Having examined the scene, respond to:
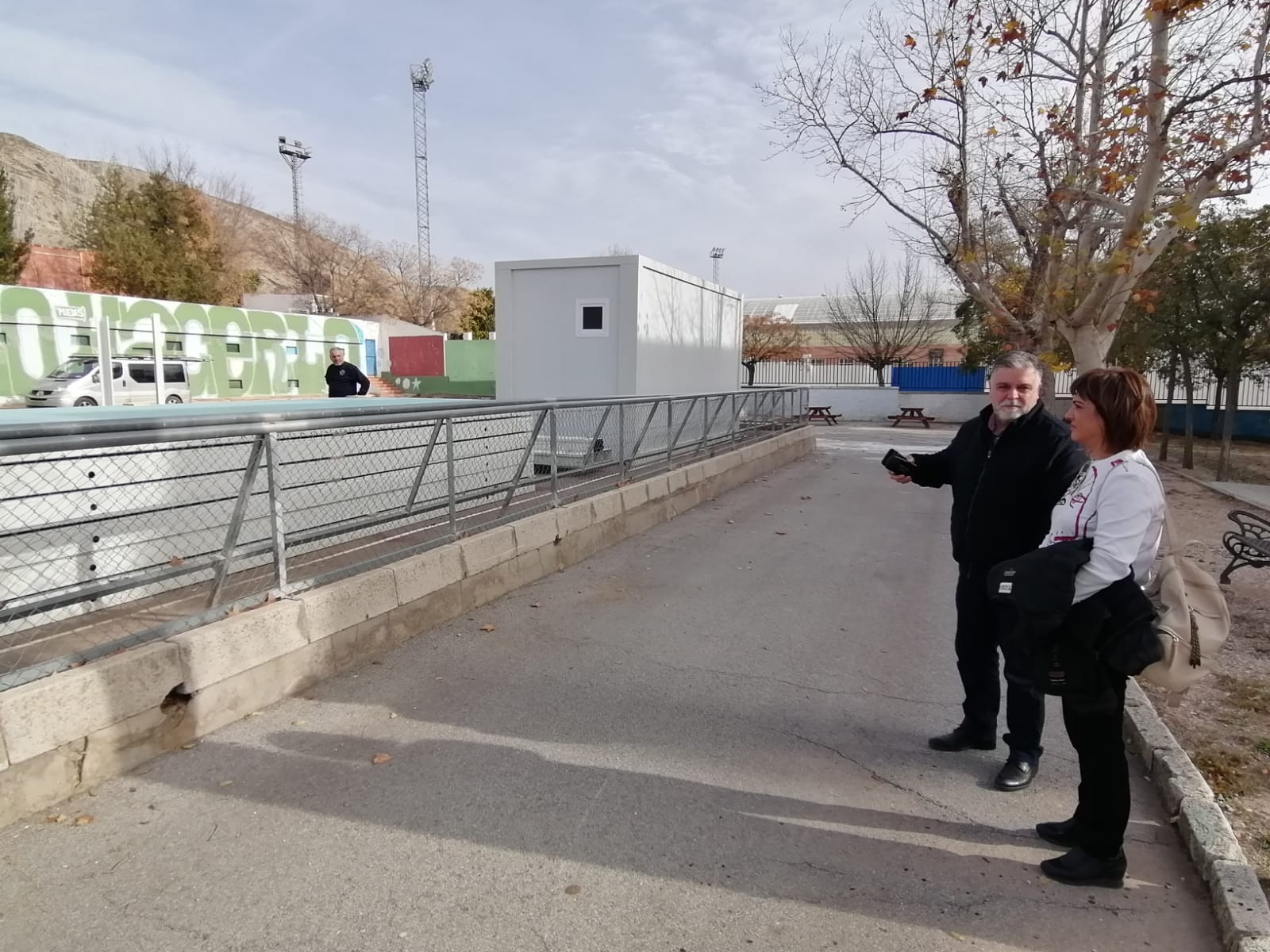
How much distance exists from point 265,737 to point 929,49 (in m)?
12.6

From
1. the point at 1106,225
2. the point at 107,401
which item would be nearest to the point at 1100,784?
the point at 1106,225

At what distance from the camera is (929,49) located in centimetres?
1145

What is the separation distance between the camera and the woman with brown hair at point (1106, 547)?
2479mm

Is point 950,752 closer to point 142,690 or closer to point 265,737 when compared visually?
point 265,737

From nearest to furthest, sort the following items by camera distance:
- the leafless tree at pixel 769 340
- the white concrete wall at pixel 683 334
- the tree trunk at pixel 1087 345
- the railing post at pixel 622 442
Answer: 1. the railing post at pixel 622 442
2. the tree trunk at pixel 1087 345
3. the white concrete wall at pixel 683 334
4. the leafless tree at pixel 769 340

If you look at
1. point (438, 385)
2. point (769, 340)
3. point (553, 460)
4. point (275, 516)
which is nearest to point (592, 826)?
point (275, 516)

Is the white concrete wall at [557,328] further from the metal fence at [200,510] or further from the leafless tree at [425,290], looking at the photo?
the leafless tree at [425,290]

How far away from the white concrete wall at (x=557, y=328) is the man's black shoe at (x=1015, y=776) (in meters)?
8.83

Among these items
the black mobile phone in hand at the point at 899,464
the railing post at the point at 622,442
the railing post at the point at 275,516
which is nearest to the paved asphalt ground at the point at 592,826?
the railing post at the point at 275,516

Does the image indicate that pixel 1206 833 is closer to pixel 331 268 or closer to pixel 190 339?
pixel 190 339

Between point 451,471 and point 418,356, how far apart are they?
39.5 m

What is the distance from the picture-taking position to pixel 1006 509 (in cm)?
325

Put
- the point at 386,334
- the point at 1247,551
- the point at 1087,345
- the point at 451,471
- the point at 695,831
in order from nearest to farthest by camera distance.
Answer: the point at 695,831 → the point at 451,471 → the point at 1247,551 → the point at 1087,345 → the point at 386,334

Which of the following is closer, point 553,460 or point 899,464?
point 899,464
